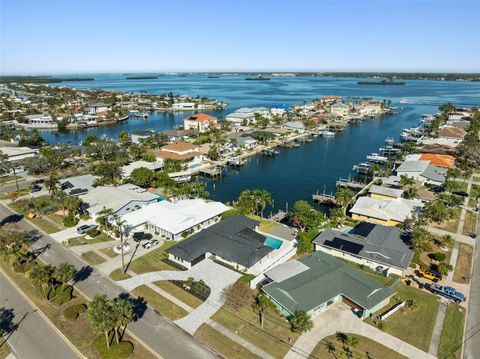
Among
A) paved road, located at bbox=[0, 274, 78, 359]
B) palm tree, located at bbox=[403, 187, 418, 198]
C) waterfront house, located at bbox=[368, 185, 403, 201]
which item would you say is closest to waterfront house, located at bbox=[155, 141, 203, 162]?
waterfront house, located at bbox=[368, 185, 403, 201]

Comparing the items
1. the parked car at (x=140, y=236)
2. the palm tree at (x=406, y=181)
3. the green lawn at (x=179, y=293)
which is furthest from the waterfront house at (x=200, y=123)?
the green lawn at (x=179, y=293)

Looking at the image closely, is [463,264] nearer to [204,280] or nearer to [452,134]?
[204,280]

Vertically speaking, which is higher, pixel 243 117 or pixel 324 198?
pixel 243 117

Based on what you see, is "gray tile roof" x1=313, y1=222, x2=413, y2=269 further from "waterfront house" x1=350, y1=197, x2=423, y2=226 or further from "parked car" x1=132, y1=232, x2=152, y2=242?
"parked car" x1=132, y1=232, x2=152, y2=242

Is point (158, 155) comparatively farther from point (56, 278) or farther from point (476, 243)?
point (476, 243)

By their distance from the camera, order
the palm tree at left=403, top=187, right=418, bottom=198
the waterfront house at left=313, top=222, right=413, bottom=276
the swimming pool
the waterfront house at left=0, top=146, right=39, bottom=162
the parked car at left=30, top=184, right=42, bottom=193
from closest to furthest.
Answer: the waterfront house at left=313, top=222, right=413, bottom=276 → the swimming pool → the palm tree at left=403, top=187, right=418, bottom=198 → the parked car at left=30, top=184, right=42, bottom=193 → the waterfront house at left=0, top=146, right=39, bottom=162

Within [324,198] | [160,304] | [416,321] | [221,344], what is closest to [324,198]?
[324,198]

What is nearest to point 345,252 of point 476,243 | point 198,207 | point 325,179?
point 476,243
